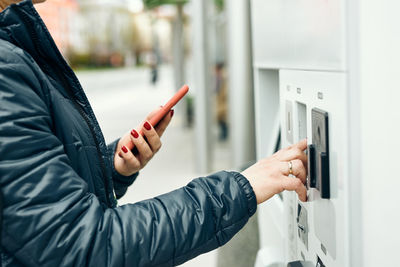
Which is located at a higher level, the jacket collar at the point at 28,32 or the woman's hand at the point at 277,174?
the jacket collar at the point at 28,32

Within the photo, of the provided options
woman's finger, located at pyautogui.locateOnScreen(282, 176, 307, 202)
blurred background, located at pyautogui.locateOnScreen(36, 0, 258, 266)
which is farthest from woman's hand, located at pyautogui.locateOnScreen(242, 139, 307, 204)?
blurred background, located at pyautogui.locateOnScreen(36, 0, 258, 266)

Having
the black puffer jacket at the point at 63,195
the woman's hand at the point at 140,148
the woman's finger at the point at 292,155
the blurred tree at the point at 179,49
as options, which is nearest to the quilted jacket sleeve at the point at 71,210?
the black puffer jacket at the point at 63,195

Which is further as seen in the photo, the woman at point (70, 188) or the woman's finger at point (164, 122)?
the woman's finger at point (164, 122)

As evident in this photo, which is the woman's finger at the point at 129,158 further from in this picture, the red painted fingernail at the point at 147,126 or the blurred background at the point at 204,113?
the blurred background at the point at 204,113

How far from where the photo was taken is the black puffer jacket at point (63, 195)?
0.87m

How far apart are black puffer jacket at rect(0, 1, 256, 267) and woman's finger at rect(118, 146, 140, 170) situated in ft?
1.04

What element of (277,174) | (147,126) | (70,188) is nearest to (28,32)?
(70,188)

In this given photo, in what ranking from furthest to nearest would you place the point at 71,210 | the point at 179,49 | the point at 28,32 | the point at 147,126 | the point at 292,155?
the point at 179,49 → the point at 147,126 → the point at 292,155 → the point at 28,32 → the point at 71,210

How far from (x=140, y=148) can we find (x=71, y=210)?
0.55 metres

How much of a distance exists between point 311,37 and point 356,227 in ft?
1.31

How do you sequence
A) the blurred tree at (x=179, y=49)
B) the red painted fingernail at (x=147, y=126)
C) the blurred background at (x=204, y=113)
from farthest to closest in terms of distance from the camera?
1. the blurred tree at (x=179, y=49)
2. the blurred background at (x=204, y=113)
3. the red painted fingernail at (x=147, y=126)

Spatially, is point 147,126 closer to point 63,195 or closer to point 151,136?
point 151,136

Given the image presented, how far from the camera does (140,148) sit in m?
1.43

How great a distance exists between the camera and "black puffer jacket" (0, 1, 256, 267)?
2.85 ft
